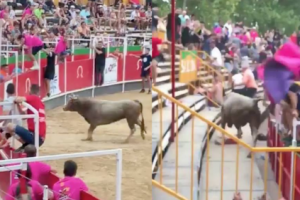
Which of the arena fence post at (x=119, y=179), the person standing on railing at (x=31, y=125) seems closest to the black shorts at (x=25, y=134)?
the person standing on railing at (x=31, y=125)

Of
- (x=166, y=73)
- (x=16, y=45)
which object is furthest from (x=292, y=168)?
(x=16, y=45)

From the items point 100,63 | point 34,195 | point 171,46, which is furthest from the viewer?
point 100,63

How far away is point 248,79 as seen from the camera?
9.05ft

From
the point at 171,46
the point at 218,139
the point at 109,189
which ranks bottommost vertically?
the point at 109,189

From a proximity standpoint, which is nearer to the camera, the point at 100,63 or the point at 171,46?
the point at 171,46

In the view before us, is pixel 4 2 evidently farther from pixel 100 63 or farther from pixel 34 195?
pixel 34 195

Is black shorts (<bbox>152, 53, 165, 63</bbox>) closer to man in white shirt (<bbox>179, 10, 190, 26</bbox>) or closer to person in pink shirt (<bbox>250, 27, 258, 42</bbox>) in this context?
man in white shirt (<bbox>179, 10, 190, 26</bbox>)

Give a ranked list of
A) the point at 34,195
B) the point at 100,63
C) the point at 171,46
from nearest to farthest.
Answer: the point at 34,195, the point at 171,46, the point at 100,63

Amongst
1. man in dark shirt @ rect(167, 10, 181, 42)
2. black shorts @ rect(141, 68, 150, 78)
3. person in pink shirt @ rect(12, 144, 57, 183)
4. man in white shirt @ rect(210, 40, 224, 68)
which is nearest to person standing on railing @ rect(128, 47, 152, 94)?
black shorts @ rect(141, 68, 150, 78)

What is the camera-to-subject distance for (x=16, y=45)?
2.83 metres

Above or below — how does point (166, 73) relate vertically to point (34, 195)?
above

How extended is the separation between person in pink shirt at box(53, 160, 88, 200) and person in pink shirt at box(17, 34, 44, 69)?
1.37 feet

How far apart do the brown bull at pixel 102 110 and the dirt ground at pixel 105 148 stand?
0.8 inches

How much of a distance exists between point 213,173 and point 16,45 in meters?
0.91
